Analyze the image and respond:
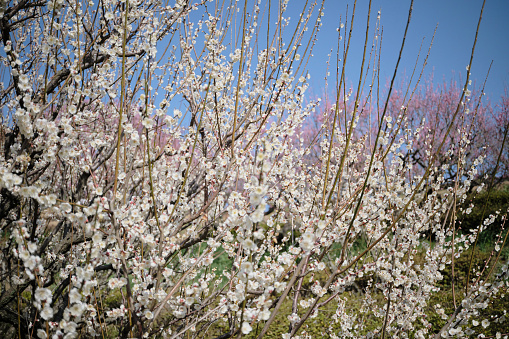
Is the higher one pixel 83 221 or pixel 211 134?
pixel 211 134

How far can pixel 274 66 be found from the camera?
7.95 feet

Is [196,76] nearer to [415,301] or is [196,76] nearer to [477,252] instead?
[415,301]

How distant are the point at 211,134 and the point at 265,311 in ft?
4.86

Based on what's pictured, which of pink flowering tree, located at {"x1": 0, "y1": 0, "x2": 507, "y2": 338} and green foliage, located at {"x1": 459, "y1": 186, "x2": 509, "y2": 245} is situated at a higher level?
green foliage, located at {"x1": 459, "y1": 186, "x2": 509, "y2": 245}

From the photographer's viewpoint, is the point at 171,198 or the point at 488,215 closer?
the point at 171,198

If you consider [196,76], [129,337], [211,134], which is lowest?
[129,337]

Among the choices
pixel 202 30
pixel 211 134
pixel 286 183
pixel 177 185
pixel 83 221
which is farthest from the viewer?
pixel 202 30

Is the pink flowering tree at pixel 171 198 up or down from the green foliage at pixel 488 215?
down

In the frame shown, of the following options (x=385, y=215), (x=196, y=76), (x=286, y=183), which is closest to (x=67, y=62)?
(x=196, y=76)

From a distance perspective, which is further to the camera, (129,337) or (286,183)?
(286,183)

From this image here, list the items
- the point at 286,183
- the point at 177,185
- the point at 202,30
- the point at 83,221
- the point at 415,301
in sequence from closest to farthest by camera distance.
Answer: the point at 83,221 → the point at 286,183 → the point at 177,185 → the point at 415,301 → the point at 202,30

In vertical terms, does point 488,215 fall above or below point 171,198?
above

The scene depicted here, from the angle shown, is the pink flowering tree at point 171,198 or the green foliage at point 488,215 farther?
the green foliage at point 488,215

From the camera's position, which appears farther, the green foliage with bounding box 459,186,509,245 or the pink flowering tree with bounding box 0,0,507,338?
the green foliage with bounding box 459,186,509,245
